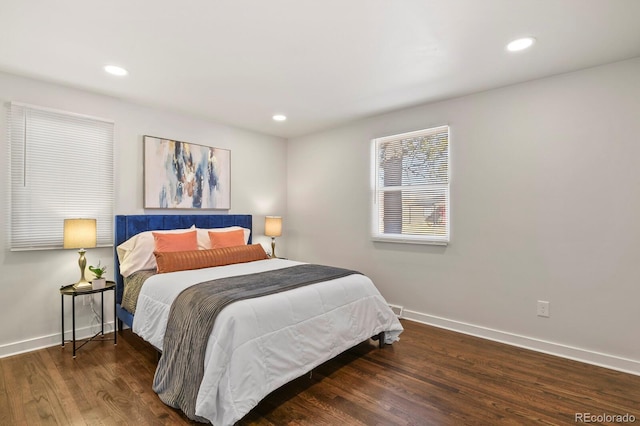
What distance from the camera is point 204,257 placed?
3.14 m

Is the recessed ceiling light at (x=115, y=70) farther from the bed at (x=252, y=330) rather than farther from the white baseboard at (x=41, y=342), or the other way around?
the white baseboard at (x=41, y=342)

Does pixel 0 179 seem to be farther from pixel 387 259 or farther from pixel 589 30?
pixel 589 30

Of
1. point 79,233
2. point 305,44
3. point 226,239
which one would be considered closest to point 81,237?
point 79,233

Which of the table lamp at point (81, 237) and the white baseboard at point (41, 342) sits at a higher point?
the table lamp at point (81, 237)

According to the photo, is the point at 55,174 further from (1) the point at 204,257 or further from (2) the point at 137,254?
(1) the point at 204,257

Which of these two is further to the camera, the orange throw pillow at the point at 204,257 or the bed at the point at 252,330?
the orange throw pillow at the point at 204,257

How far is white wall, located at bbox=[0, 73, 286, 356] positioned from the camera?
2.78 meters

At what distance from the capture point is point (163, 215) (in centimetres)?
368

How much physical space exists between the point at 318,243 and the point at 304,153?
141cm

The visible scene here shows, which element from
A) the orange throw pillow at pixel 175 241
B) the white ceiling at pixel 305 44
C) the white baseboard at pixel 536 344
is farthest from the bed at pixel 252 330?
the white ceiling at pixel 305 44

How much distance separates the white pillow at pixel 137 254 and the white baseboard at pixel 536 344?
2915 mm

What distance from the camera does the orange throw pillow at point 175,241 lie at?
3172 mm

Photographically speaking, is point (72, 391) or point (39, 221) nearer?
point (72, 391)

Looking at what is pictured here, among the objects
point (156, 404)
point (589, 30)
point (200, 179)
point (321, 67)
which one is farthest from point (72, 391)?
point (589, 30)
